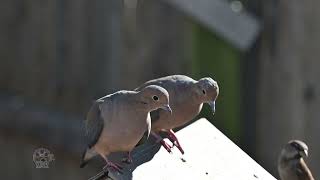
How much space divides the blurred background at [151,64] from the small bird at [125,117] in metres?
2.40

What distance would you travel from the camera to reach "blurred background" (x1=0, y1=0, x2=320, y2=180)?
743 cm

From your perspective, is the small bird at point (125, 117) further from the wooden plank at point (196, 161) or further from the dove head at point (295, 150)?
the dove head at point (295, 150)

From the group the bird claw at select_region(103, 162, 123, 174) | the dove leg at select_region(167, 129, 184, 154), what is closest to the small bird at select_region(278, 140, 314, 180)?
the dove leg at select_region(167, 129, 184, 154)

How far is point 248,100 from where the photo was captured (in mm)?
7676

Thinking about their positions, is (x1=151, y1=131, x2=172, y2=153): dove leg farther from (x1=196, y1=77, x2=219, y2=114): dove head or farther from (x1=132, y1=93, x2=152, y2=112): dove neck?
(x1=132, y1=93, x2=152, y2=112): dove neck

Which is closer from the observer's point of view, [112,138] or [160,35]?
[112,138]

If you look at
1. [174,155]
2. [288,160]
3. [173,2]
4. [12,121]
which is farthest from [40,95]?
[174,155]

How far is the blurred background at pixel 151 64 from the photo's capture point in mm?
7426

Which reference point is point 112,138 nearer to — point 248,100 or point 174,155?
point 174,155

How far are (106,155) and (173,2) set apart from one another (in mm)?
2501

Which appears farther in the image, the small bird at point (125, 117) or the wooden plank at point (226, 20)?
the wooden plank at point (226, 20)

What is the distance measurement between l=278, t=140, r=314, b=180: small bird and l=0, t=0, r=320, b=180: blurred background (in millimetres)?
626

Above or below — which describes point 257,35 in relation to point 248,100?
above

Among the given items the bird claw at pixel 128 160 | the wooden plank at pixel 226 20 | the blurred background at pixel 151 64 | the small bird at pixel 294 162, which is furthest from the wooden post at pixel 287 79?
the bird claw at pixel 128 160
